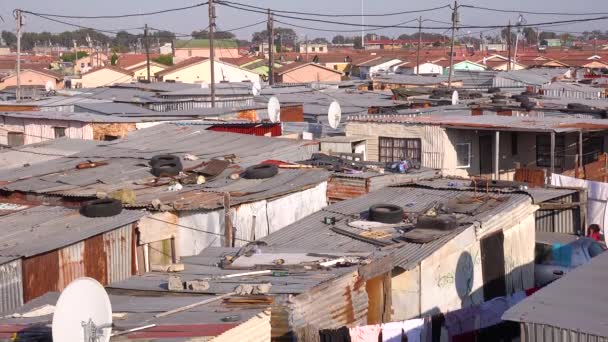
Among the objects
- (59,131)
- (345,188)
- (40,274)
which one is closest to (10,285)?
(40,274)

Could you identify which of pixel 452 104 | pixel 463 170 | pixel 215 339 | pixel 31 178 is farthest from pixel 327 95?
pixel 215 339

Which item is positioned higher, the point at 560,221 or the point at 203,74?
the point at 203,74

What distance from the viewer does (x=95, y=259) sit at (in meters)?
11.2

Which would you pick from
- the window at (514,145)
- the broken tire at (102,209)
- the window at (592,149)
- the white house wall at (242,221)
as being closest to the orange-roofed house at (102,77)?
the window at (514,145)

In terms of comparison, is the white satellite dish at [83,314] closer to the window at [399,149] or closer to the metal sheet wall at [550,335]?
the metal sheet wall at [550,335]

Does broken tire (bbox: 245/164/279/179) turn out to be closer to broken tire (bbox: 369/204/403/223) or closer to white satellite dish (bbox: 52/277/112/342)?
broken tire (bbox: 369/204/403/223)

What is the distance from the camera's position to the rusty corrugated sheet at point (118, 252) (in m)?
11.4

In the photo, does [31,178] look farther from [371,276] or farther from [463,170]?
[463,170]

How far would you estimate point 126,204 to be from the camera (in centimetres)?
1214

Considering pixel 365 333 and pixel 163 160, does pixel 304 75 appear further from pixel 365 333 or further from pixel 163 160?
pixel 365 333

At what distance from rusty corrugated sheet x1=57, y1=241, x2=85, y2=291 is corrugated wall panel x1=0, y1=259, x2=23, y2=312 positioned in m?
0.60

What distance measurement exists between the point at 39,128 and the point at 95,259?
1207 cm

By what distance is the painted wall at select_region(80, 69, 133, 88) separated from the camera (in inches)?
2140

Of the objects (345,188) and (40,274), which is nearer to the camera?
(40,274)
